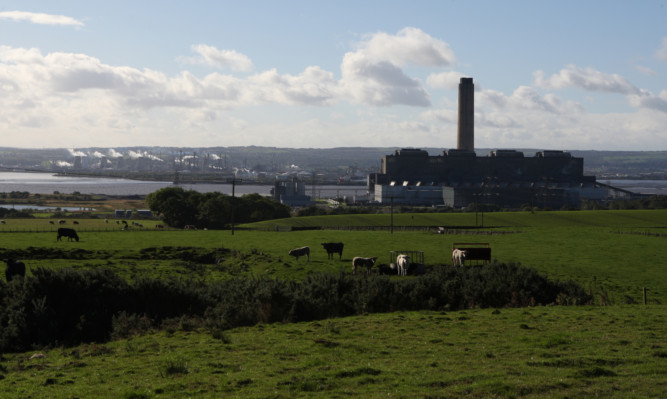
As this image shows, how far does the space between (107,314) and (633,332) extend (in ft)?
60.6

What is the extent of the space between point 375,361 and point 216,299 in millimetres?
12982

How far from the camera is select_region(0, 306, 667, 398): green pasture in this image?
14.7 m

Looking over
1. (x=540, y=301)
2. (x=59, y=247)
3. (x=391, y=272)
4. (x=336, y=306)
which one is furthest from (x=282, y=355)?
(x=59, y=247)

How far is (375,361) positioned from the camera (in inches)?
697

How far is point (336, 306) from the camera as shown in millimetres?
28781

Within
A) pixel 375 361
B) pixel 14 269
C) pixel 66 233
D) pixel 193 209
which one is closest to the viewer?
pixel 375 361

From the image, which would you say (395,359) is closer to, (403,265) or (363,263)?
(403,265)

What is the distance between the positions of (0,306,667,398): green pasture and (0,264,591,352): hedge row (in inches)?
74.5

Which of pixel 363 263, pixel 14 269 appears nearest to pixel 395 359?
pixel 14 269

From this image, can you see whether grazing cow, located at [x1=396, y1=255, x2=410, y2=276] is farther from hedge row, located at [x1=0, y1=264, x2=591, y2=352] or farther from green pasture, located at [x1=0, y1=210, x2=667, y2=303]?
hedge row, located at [x1=0, y1=264, x2=591, y2=352]

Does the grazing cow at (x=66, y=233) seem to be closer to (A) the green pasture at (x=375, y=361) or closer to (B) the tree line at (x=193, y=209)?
(B) the tree line at (x=193, y=209)

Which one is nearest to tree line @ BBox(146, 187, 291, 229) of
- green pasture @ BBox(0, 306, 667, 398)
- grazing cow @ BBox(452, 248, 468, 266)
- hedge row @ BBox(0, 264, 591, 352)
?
grazing cow @ BBox(452, 248, 468, 266)

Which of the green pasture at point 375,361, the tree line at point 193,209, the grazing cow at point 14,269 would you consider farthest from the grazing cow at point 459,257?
the tree line at point 193,209

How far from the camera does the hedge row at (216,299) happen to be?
2469 cm
